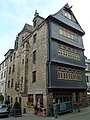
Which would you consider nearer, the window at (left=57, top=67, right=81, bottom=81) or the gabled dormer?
the window at (left=57, top=67, right=81, bottom=81)

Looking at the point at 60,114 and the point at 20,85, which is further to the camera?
the point at 20,85

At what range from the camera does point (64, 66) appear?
19.5m

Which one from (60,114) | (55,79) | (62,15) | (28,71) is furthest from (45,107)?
(62,15)

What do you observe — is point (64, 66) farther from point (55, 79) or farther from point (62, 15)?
point (62, 15)

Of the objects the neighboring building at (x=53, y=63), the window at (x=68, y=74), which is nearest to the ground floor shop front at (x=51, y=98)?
the neighboring building at (x=53, y=63)

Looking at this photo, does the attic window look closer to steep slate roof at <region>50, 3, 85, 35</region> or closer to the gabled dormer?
steep slate roof at <region>50, 3, 85, 35</region>

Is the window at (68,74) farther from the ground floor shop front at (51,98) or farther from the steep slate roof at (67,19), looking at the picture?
the steep slate roof at (67,19)

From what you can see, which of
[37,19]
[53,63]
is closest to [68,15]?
[37,19]

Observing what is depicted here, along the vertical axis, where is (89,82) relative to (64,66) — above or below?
below

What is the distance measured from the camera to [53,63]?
1805 cm

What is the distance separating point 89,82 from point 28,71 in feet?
53.3

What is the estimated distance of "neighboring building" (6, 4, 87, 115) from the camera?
17844 millimetres

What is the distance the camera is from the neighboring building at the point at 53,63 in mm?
17844

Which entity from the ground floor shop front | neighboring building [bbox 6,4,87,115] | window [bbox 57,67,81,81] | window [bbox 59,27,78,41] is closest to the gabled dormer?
neighboring building [bbox 6,4,87,115]
